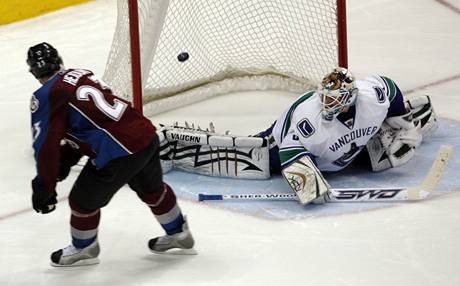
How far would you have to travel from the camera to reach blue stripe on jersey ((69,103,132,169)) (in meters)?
4.22

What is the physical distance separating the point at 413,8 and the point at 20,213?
3242mm

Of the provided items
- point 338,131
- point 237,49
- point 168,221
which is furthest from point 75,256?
point 237,49

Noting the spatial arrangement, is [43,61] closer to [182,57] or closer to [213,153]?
[213,153]

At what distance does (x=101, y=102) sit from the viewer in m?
4.23

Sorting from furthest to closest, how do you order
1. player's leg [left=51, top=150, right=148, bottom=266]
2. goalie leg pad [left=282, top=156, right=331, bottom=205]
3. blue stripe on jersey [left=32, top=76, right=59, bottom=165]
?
goalie leg pad [left=282, top=156, right=331, bottom=205]
player's leg [left=51, top=150, right=148, bottom=266]
blue stripe on jersey [left=32, top=76, right=59, bottom=165]

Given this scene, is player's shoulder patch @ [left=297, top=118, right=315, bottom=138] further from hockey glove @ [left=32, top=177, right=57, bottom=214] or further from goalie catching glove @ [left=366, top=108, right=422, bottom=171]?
hockey glove @ [left=32, top=177, right=57, bottom=214]

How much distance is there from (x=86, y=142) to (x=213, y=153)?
116 centimetres

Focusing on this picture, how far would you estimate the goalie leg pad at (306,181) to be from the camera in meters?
4.93

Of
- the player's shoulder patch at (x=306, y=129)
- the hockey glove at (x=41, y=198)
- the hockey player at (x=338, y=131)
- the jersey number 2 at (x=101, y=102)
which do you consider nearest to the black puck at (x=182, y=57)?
the hockey player at (x=338, y=131)

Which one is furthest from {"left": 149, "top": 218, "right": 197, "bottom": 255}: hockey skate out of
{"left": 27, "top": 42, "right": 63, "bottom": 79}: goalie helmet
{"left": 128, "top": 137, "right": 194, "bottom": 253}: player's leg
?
{"left": 27, "top": 42, "right": 63, "bottom": 79}: goalie helmet

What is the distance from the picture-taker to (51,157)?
4.12 metres

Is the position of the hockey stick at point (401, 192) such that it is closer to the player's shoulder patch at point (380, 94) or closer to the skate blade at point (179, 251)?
the player's shoulder patch at point (380, 94)

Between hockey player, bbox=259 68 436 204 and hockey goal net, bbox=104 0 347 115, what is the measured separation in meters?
0.76

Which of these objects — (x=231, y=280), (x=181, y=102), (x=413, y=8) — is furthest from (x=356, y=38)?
(x=231, y=280)
